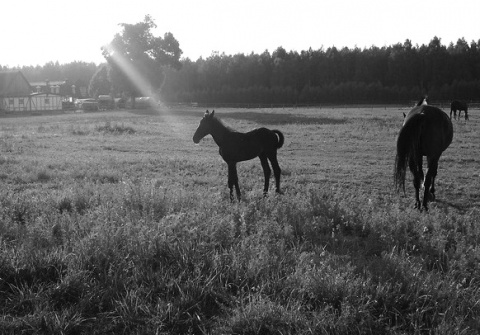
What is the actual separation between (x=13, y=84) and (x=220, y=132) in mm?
76562

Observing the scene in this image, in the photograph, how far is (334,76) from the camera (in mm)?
97312

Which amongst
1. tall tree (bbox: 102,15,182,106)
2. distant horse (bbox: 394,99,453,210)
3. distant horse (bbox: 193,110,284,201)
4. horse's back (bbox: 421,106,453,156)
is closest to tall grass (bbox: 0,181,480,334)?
distant horse (bbox: 394,99,453,210)

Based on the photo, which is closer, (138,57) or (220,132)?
(220,132)

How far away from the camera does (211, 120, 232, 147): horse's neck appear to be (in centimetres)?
1011

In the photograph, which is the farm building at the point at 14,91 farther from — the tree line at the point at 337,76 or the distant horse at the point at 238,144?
the distant horse at the point at 238,144

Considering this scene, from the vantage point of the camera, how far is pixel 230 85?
101250 mm

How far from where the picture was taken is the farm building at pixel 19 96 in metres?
73.6

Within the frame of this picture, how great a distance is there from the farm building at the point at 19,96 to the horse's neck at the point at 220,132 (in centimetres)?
7030

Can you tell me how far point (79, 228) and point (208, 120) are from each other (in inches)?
176

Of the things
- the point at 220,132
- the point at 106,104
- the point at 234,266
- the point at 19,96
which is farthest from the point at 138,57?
the point at 234,266

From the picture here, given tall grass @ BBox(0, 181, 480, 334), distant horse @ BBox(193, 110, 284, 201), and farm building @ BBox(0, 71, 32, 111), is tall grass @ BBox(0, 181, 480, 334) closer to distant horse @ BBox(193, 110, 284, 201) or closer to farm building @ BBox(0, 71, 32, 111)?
distant horse @ BBox(193, 110, 284, 201)

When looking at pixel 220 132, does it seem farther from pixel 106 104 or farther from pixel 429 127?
pixel 106 104

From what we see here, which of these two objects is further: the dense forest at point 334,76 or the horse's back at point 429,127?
the dense forest at point 334,76

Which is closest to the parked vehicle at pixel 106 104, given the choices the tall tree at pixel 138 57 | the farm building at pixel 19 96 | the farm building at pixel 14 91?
the tall tree at pixel 138 57
